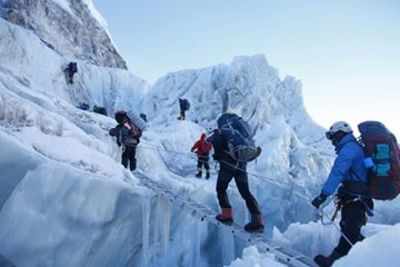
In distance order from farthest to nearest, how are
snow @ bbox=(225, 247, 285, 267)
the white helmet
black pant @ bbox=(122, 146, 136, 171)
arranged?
black pant @ bbox=(122, 146, 136, 171) → the white helmet → snow @ bbox=(225, 247, 285, 267)

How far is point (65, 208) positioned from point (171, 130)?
11.5 metres

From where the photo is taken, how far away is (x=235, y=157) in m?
4.44

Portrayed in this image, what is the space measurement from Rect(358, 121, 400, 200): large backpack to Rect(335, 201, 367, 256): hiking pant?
0.20 meters

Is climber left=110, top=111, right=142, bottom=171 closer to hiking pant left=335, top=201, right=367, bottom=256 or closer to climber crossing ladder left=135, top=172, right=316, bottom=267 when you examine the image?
climber crossing ladder left=135, top=172, right=316, bottom=267

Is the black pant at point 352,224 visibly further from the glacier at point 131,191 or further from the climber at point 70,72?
the climber at point 70,72

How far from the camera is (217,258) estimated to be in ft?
32.0

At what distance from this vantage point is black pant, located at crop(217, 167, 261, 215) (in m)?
4.45

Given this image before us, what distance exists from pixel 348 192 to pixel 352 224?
1.01 feet

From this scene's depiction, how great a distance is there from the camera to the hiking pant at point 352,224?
3.47 m

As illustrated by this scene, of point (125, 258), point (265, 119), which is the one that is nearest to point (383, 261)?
point (125, 258)

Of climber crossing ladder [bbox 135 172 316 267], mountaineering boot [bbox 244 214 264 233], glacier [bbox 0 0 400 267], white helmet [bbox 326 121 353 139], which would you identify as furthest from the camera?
glacier [bbox 0 0 400 267]

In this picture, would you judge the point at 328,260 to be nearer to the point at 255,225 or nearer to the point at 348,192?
the point at 348,192

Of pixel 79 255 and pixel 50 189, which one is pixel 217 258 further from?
pixel 50 189

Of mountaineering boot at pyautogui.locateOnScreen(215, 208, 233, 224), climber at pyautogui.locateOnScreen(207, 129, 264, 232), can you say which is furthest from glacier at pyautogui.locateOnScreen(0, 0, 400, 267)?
climber at pyautogui.locateOnScreen(207, 129, 264, 232)
